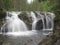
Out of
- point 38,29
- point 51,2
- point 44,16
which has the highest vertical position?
point 51,2

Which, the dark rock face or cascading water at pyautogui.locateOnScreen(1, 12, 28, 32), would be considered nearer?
cascading water at pyautogui.locateOnScreen(1, 12, 28, 32)

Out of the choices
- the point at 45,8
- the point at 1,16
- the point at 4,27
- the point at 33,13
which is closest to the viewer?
the point at 4,27

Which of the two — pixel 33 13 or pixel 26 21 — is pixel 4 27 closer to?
pixel 26 21

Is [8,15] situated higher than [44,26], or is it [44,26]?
[8,15]

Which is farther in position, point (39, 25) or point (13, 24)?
point (39, 25)

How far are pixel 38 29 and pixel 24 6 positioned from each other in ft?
40.5

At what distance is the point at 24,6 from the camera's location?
2830 centimetres

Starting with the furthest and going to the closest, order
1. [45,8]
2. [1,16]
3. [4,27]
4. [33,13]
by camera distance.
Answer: [45,8] < [33,13] < [1,16] < [4,27]

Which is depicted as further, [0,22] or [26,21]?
[26,21]

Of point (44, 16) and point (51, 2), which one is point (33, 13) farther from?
point (51, 2)

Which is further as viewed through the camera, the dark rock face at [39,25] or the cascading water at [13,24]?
the dark rock face at [39,25]

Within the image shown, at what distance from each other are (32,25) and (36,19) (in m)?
1.15

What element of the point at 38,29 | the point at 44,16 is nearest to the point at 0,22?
the point at 38,29

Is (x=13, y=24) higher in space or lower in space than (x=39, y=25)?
higher
